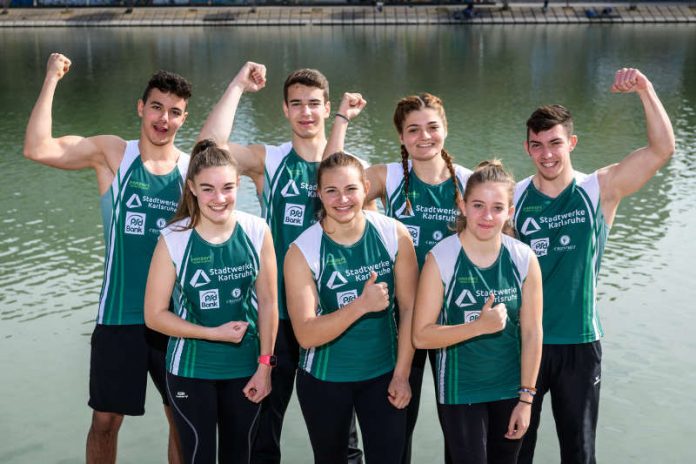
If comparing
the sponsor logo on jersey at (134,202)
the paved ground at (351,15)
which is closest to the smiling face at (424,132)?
the sponsor logo on jersey at (134,202)

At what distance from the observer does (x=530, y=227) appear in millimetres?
4375

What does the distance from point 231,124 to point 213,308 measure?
134cm

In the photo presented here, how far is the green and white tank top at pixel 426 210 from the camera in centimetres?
452

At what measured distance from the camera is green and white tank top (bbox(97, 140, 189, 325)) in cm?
454

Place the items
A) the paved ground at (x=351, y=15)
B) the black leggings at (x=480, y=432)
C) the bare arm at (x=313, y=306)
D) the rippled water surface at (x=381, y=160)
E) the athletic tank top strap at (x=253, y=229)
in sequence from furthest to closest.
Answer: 1. the paved ground at (x=351, y=15)
2. the rippled water surface at (x=381, y=160)
3. the athletic tank top strap at (x=253, y=229)
4. the black leggings at (x=480, y=432)
5. the bare arm at (x=313, y=306)

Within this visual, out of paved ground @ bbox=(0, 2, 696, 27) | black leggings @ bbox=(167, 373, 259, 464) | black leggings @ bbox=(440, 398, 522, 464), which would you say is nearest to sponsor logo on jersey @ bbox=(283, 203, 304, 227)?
black leggings @ bbox=(167, 373, 259, 464)

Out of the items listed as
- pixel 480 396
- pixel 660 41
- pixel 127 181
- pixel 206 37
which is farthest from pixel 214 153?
pixel 206 37

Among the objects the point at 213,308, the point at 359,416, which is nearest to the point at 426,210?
the point at 359,416

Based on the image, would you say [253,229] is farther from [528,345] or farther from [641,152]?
[641,152]

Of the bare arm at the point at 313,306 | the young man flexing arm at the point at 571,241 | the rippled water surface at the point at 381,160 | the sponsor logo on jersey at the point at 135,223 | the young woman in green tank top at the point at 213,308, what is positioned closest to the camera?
the bare arm at the point at 313,306

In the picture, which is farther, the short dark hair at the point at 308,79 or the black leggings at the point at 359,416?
the short dark hair at the point at 308,79

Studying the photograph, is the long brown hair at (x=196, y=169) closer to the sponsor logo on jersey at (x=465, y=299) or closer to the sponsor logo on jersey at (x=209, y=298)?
the sponsor logo on jersey at (x=209, y=298)

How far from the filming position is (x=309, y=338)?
3.91 meters

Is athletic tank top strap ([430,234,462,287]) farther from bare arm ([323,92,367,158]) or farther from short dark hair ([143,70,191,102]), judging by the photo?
short dark hair ([143,70,191,102])
